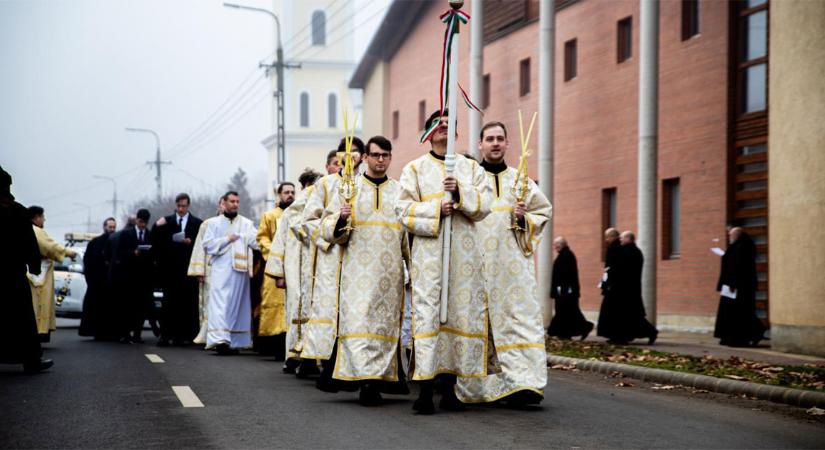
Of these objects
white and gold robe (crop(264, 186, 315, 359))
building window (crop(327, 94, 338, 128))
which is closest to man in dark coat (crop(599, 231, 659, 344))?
white and gold robe (crop(264, 186, 315, 359))

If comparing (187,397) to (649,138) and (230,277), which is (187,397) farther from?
(649,138)

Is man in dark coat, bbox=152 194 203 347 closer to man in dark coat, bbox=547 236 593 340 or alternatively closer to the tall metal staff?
man in dark coat, bbox=547 236 593 340

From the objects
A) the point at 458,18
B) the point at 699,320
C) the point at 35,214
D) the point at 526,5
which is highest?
the point at 526,5

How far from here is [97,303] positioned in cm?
2102

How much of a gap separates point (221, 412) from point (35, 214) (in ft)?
27.0

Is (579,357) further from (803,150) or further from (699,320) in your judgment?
(699,320)

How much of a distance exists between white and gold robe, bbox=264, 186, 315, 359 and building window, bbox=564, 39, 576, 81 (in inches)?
719

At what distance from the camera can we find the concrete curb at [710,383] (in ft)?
37.3

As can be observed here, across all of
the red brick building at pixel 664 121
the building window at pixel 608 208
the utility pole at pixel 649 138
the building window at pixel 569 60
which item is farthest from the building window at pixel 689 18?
the building window at pixel 569 60

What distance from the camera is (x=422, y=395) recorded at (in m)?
9.48

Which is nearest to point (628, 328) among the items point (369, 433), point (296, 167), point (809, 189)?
point (809, 189)

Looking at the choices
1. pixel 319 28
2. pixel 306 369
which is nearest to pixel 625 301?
pixel 306 369

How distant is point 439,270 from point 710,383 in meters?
4.27

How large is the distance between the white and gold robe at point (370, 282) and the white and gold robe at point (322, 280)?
0.93ft
